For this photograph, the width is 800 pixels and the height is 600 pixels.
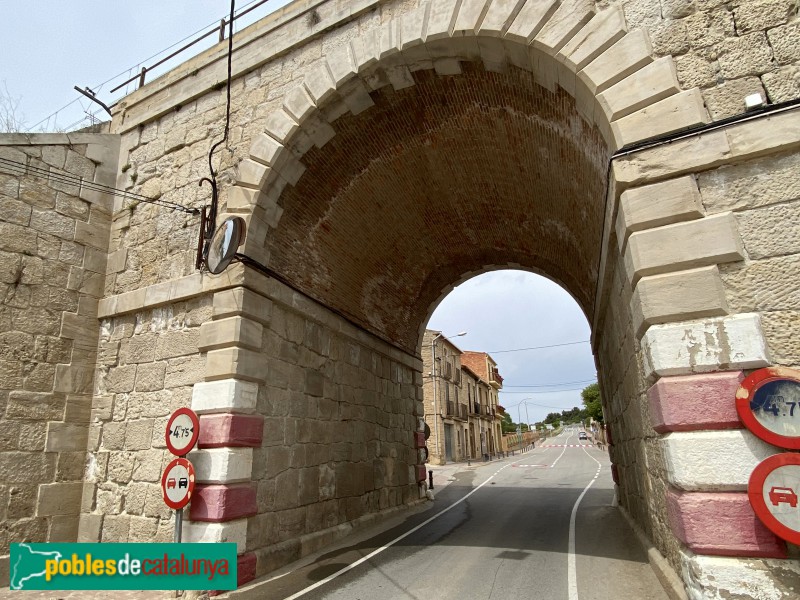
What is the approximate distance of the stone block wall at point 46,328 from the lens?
6.30 meters

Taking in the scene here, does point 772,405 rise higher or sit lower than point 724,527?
higher

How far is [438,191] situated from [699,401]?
235 inches

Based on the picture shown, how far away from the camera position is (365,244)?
8.80 metres

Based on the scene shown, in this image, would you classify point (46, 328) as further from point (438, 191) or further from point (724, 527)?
point (724, 527)

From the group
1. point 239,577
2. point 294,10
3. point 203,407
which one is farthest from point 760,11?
point 239,577

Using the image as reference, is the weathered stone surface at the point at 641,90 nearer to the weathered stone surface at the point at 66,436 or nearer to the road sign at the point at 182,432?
the road sign at the point at 182,432

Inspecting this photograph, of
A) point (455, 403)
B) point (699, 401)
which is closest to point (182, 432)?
point (699, 401)

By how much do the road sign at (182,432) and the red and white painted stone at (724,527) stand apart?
4.94 meters

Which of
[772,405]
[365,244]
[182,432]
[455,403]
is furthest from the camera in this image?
[455,403]

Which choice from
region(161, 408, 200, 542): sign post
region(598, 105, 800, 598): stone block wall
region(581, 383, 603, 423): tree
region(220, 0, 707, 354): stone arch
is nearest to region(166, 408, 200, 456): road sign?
region(161, 408, 200, 542): sign post

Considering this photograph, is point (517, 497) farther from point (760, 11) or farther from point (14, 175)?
point (14, 175)

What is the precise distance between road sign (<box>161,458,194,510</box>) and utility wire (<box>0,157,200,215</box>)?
146 inches

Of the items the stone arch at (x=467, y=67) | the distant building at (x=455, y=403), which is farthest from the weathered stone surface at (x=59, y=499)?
the distant building at (x=455, y=403)

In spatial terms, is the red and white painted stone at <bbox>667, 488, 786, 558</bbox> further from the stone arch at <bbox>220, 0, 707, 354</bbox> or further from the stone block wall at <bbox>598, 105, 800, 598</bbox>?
the stone arch at <bbox>220, 0, 707, 354</bbox>
